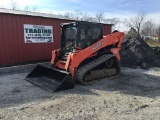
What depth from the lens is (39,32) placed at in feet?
35.1

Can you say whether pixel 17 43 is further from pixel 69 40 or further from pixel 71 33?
pixel 71 33

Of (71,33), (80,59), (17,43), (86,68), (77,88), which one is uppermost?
(71,33)

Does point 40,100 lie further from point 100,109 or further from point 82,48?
point 82,48

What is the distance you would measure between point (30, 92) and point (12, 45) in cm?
446

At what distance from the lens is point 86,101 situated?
17.7 ft

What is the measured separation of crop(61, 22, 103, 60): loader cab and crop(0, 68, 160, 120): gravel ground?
1694 millimetres

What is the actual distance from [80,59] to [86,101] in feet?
6.60

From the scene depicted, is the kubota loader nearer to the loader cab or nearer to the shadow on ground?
the loader cab

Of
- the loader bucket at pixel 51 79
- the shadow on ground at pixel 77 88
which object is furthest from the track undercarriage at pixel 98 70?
the loader bucket at pixel 51 79

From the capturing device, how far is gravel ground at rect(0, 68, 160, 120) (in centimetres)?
451

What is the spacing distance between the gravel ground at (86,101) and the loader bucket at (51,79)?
0.21m

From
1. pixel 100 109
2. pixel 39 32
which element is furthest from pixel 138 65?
pixel 100 109

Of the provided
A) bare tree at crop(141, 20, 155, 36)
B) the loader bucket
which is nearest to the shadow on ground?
the loader bucket

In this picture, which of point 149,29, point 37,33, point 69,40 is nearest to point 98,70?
point 69,40
